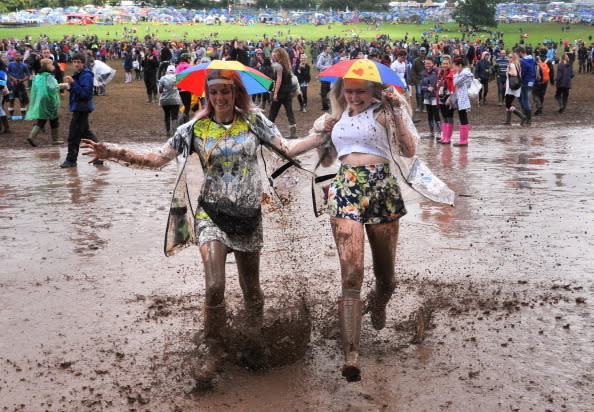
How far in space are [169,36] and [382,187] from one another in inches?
3275

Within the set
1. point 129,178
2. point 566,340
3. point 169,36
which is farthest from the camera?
point 169,36

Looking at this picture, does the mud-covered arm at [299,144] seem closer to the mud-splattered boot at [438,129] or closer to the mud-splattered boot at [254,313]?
the mud-splattered boot at [254,313]

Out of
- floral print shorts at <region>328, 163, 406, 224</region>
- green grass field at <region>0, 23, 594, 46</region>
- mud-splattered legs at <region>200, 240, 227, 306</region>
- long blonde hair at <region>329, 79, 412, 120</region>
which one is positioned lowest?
mud-splattered legs at <region>200, 240, 227, 306</region>

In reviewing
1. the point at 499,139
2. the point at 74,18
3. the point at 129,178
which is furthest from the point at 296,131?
the point at 74,18

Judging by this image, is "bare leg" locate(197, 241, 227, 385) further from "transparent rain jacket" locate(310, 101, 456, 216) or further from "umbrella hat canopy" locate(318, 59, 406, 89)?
"umbrella hat canopy" locate(318, 59, 406, 89)

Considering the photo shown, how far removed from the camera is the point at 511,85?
55.6 ft

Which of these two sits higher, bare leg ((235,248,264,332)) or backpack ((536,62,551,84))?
backpack ((536,62,551,84))

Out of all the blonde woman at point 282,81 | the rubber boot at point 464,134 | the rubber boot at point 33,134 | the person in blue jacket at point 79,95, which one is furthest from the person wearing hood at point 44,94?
the rubber boot at point 464,134

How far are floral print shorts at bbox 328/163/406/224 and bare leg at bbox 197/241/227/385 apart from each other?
0.78m

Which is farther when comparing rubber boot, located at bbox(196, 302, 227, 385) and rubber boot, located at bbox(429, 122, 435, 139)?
rubber boot, located at bbox(429, 122, 435, 139)

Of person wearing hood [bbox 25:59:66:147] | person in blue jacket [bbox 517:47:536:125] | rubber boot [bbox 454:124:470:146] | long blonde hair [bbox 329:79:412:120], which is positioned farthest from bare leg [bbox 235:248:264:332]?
person in blue jacket [bbox 517:47:536:125]

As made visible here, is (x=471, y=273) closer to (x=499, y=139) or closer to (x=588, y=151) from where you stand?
(x=588, y=151)

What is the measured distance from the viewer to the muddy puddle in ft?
14.8

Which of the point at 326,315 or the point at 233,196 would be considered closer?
the point at 233,196
